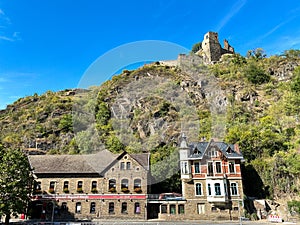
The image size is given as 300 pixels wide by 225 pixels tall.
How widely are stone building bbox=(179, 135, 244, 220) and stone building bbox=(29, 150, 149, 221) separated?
514 centimetres

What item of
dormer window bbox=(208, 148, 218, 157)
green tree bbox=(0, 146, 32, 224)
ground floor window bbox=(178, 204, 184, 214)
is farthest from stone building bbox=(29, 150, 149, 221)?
dormer window bbox=(208, 148, 218, 157)

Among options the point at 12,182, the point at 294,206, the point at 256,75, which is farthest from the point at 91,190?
the point at 256,75

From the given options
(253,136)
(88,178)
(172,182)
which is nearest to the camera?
(88,178)

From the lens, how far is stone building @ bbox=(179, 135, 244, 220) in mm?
26562

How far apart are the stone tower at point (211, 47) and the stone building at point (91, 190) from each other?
68741 millimetres

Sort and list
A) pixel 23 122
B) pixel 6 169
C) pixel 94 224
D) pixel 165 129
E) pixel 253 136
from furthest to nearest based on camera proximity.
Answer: pixel 23 122 < pixel 165 129 < pixel 253 136 < pixel 94 224 < pixel 6 169

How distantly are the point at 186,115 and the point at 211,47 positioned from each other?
5268cm

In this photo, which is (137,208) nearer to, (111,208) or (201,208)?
(111,208)

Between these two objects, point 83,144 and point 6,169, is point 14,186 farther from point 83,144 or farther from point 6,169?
point 83,144

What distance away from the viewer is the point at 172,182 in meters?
32.3

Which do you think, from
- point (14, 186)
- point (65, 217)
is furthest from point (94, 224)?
point (14, 186)

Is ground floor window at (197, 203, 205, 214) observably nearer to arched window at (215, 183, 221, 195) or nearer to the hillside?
arched window at (215, 183, 221, 195)

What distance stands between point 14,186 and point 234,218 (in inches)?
868

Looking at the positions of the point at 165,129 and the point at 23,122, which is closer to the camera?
the point at 165,129
